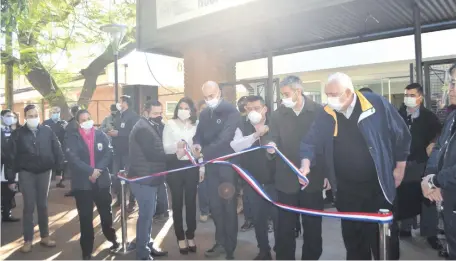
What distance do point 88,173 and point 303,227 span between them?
250cm

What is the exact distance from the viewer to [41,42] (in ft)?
43.7

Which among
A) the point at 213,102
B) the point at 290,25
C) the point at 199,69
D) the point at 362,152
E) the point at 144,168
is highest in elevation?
the point at 290,25

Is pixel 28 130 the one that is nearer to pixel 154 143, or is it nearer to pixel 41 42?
pixel 154 143

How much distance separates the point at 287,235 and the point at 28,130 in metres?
3.75

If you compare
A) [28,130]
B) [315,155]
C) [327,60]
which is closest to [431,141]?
[315,155]

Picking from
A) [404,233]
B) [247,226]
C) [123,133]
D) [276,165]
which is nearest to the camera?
[276,165]

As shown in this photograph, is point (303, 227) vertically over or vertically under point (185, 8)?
under

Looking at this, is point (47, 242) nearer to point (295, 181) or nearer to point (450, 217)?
point (295, 181)

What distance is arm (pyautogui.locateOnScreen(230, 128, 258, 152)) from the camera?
14.5 ft

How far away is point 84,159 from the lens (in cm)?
468

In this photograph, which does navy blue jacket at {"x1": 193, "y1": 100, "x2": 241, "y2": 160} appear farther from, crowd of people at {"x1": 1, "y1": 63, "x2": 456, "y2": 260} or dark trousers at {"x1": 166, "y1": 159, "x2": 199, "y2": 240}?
dark trousers at {"x1": 166, "y1": 159, "x2": 199, "y2": 240}

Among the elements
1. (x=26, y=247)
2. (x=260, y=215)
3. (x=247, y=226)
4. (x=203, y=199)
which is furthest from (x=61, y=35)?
(x=260, y=215)

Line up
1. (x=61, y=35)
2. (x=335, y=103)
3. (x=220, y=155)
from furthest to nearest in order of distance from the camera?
(x=61, y=35) → (x=220, y=155) → (x=335, y=103)

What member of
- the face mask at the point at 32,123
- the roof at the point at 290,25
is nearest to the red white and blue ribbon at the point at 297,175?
the face mask at the point at 32,123
